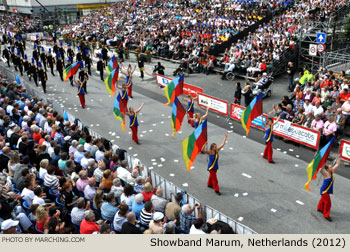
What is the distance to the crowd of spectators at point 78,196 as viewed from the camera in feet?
21.3

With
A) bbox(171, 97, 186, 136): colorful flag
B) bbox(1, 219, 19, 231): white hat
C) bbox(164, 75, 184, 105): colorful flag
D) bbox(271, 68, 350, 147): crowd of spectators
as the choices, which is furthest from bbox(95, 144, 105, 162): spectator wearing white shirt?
bbox(271, 68, 350, 147): crowd of spectators

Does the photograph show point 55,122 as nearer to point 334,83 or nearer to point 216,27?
point 334,83

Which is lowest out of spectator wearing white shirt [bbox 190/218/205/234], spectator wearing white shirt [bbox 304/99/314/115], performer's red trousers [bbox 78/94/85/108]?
performer's red trousers [bbox 78/94/85/108]

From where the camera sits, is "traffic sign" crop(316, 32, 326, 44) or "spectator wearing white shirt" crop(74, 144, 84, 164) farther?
"traffic sign" crop(316, 32, 326, 44)

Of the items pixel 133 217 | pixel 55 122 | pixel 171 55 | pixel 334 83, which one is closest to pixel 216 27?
pixel 171 55

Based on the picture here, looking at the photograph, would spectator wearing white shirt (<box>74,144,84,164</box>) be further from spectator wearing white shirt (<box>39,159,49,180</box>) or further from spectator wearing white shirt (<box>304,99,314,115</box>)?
spectator wearing white shirt (<box>304,99,314,115</box>)

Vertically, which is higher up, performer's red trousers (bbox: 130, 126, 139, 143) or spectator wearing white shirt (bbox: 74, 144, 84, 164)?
spectator wearing white shirt (bbox: 74, 144, 84, 164)

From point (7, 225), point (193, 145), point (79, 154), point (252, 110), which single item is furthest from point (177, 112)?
point (7, 225)

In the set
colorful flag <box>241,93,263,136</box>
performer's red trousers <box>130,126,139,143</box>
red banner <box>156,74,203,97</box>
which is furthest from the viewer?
red banner <box>156,74,203,97</box>

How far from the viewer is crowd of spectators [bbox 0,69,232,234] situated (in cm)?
648

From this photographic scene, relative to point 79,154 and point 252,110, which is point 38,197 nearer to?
point 79,154

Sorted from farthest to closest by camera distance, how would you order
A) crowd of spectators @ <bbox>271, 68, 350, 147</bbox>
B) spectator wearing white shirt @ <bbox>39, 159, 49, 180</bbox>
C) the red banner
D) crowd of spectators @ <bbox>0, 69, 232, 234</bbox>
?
1. the red banner
2. crowd of spectators @ <bbox>271, 68, 350, 147</bbox>
3. spectator wearing white shirt @ <bbox>39, 159, 49, 180</bbox>
4. crowd of spectators @ <bbox>0, 69, 232, 234</bbox>

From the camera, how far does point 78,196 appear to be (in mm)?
8312

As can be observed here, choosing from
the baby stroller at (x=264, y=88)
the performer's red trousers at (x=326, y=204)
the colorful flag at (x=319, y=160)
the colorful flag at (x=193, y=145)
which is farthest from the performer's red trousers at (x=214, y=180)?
the baby stroller at (x=264, y=88)
